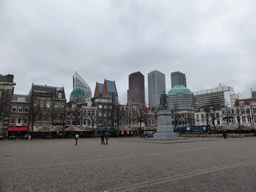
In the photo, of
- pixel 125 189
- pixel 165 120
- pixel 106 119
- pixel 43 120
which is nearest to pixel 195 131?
pixel 165 120

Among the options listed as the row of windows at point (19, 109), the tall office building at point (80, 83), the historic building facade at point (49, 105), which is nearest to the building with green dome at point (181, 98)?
the tall office building at point (80, 83)

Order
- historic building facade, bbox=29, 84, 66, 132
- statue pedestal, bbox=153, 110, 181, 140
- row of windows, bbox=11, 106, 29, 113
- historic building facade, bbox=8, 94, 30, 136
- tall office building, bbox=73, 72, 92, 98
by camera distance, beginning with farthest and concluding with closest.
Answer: tall office building, bbox=73, 72, 92, 98 < row of windows, bbox=11, 106, 29, 113 < historic building facade, bbox=8, 94, 30, 136 < historic building facade, bbox=29, 84, 66, 132 < statue pedestal, bbox=153, 110, 181, 140

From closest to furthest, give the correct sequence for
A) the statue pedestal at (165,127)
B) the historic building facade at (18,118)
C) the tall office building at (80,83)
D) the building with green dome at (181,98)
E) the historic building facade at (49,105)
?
the statue pedestal at (165,127) < the historic building facade at (49,105) < the historic building facade at (18,118) < the building with green dome at (181,98) < the tall office building at (80,83)

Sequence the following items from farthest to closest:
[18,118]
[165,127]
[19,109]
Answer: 1. [19,109]
2. [18,118]
3. [165,127]

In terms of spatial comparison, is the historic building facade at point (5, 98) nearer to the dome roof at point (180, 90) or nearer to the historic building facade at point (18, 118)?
the historic building facade at point (18, 118)

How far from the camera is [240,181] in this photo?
20.5 ft

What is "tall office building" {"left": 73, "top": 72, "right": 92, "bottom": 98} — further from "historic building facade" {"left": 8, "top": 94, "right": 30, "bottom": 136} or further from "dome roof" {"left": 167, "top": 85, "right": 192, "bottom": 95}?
"historic building facade" {"left": 8, "top": 94, "right": 30, "bottom": 136}

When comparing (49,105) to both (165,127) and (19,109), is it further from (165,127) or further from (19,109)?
(165,127)

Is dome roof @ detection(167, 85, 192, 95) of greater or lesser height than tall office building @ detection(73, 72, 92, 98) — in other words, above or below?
below

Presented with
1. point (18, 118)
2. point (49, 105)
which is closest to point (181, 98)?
point (49, 105)

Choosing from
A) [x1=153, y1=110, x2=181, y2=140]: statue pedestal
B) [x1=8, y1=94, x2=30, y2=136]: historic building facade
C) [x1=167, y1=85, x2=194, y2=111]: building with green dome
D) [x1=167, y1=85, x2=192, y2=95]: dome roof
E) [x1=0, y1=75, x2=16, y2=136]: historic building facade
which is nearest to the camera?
[x1=153, y1=110, x2=181, y2=140]: statue pedestal

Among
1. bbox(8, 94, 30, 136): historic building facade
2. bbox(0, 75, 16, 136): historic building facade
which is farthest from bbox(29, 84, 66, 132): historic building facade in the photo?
bbox(0, 75, 16, 136): historic building facade

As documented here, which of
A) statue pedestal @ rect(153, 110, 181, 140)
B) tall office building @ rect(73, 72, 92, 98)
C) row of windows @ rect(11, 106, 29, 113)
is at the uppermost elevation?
tall office building @ rect(73, 72, 92, 98)

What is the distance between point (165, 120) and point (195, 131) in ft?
80.0
